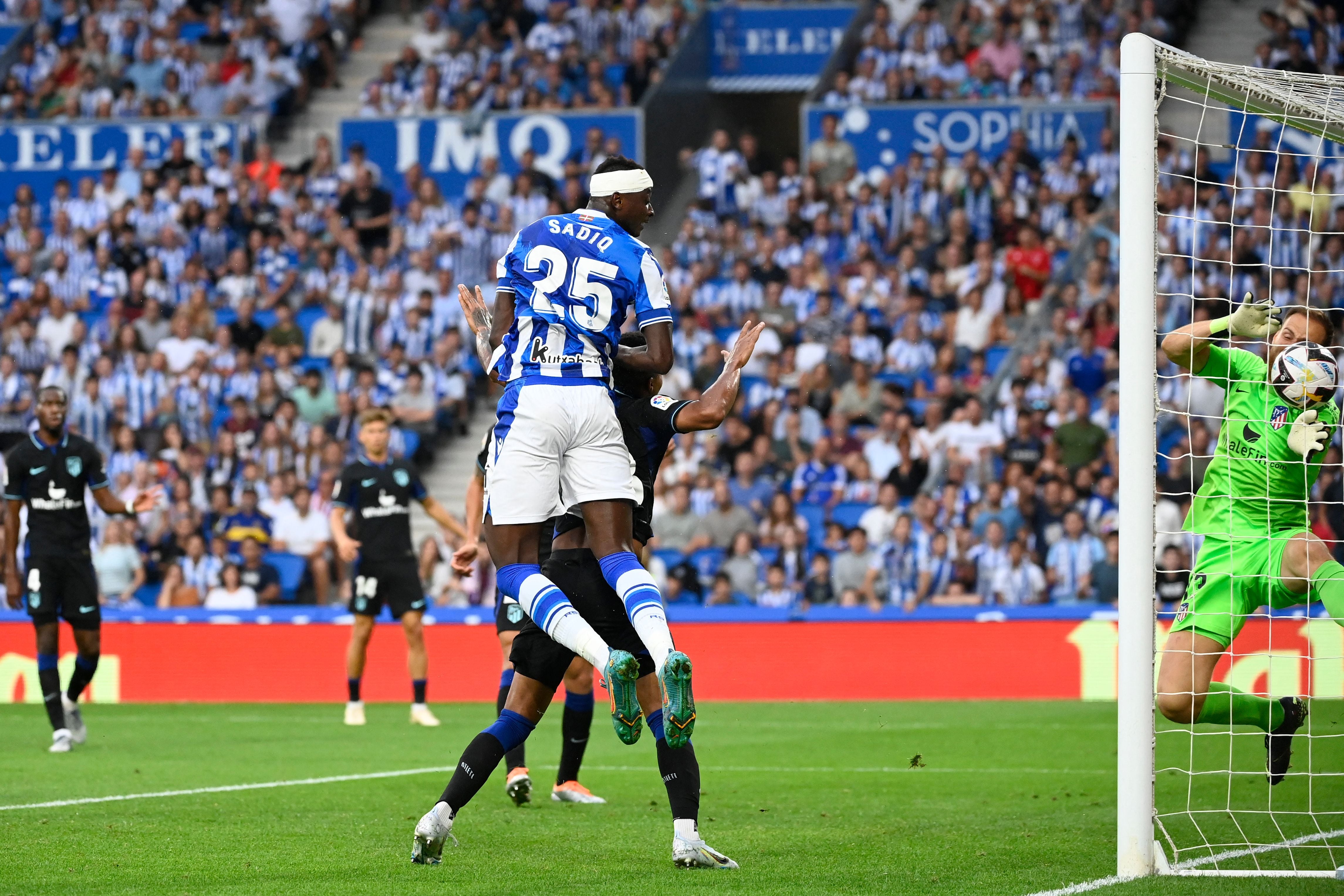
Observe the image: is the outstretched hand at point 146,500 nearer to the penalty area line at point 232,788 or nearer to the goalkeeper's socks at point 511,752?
the penalty area line at point 232,788

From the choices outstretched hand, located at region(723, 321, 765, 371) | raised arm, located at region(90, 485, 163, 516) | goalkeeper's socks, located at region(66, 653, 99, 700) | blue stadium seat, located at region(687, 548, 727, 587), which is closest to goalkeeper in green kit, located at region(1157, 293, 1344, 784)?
outstretched hand, located at region(723, 321, 765, 371)

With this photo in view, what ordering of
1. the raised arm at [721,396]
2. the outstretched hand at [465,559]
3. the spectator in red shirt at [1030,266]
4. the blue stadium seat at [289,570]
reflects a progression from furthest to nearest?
the spectator in red shirt at [1030,266] < the blue stadium seat at [289,570] < the outstretched hand at [465,559] < the raised arm at [721,396]

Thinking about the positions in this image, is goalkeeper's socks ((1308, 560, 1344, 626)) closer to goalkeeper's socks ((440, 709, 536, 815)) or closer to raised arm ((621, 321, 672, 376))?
raised arm ((621, 321, 672, 376))

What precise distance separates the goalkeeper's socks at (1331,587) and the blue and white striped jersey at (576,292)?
2.98 metres

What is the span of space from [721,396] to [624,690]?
3.73 ft

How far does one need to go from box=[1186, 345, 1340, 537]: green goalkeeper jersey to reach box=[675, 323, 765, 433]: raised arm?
2.06 metres

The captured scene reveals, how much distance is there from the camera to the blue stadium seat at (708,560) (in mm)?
18531

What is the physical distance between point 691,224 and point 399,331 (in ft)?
12.9

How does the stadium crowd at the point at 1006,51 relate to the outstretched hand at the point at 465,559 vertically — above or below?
above

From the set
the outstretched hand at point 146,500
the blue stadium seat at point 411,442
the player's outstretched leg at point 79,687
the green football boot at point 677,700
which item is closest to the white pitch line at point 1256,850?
the green football boot at point 677,700

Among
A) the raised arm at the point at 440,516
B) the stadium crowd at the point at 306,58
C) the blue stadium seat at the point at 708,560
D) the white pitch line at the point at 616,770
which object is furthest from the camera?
the stadium crowd at the point at 306,58

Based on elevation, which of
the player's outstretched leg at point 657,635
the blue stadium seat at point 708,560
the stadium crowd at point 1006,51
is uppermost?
the stadium crowd at point 1006,51

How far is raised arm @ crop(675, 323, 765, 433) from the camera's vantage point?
646 centimetres

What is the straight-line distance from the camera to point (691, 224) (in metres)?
22.9
